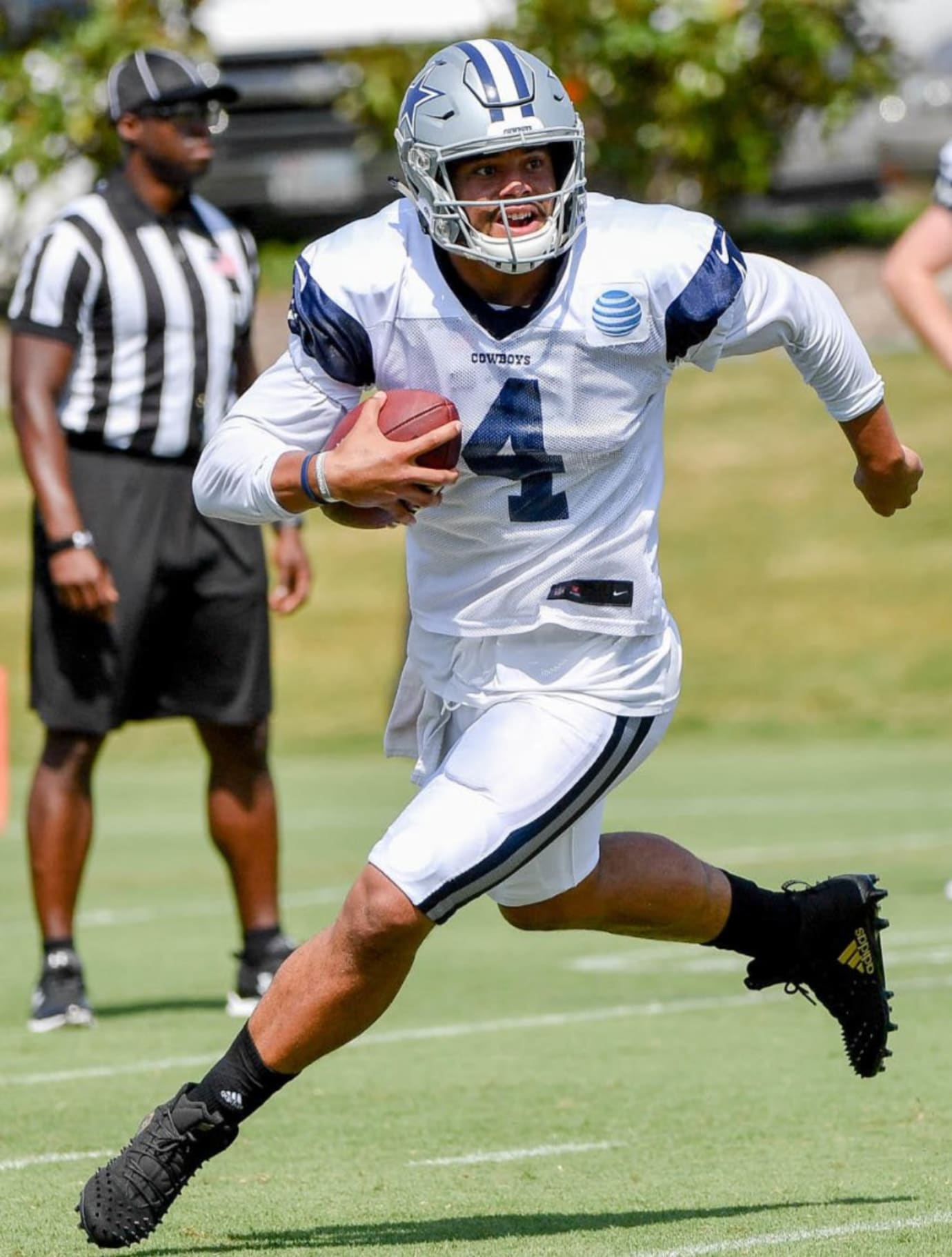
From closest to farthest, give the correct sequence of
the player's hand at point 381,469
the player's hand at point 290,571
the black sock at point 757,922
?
1. the player's hand at point 381,469
2. the black sock at point 757,922
3. the player's hand at point 290,571

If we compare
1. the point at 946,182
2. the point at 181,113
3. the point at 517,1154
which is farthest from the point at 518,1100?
the point at 946,182

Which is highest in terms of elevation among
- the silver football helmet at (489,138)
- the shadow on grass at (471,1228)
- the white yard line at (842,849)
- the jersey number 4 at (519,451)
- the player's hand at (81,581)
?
the silver football helmet at (489,138)

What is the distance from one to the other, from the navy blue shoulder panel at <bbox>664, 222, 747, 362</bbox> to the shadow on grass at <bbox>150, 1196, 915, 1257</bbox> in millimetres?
1401

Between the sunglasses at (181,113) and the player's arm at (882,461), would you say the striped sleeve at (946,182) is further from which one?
the player's arm at (882,461)

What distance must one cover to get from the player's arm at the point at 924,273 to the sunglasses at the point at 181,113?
1923 millimetres

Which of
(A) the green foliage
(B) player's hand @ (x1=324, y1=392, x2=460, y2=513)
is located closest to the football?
(B) player's hand @ (x1=324, y1=392, x2=460, y2=513)

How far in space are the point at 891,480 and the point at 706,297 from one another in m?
0.55

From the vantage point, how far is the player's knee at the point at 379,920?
143 inches

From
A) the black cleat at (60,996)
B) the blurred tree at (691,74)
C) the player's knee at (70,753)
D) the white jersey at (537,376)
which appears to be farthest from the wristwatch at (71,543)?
the blurred tree at (691,74)

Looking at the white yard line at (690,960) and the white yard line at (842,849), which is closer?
the white yard line at (690,960)

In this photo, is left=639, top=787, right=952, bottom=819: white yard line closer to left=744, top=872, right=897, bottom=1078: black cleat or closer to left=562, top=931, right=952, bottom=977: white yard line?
left=562, top=931, right=952, bottom=977: white yard line

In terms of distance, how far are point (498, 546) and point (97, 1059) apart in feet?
6.72

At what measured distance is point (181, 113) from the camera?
620 cm

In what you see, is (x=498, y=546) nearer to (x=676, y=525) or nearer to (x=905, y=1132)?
(x=905, y=1132)
